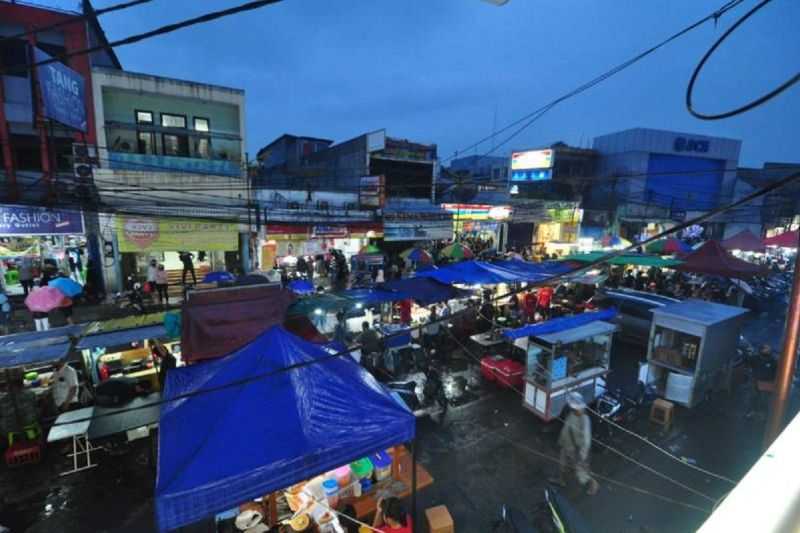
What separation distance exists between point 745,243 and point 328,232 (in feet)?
82.8

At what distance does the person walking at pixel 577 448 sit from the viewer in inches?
300

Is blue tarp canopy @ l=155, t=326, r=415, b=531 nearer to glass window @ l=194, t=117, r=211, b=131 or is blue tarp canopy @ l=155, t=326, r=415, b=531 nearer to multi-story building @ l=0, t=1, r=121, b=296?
multi-story building @ l=0, t=1, r=121, b=296

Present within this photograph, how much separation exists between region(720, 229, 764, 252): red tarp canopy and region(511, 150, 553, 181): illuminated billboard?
12.3 m

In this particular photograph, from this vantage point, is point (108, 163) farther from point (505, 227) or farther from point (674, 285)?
point (674, 285)

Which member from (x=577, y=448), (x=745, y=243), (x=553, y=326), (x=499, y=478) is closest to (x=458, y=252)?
(x=553, y=326)

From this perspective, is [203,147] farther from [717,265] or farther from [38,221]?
[717,265]

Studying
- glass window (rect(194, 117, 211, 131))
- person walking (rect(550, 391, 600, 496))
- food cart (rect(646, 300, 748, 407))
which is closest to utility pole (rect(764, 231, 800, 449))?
person walking (rect(550, 391, 600, 496))

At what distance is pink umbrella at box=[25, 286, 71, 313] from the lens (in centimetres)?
1100

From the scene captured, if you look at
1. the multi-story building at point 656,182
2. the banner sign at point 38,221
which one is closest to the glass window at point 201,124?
the banner sign at point 38,221

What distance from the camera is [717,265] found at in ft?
52.6

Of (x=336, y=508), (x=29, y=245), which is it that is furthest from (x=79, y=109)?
(x=336, y=508)

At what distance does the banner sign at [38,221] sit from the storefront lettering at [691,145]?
45019mm

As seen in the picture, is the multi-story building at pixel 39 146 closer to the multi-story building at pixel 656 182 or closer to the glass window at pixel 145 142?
the glass window at pixel 145 142

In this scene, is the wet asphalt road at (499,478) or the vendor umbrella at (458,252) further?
the vendor umbrella at (458,252)
